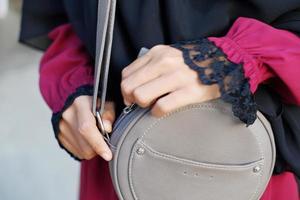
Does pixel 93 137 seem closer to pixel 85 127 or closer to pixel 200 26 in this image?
pixel 85 127

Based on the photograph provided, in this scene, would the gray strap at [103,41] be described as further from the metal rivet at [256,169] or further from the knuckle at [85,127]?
the metal rivet at [256,169]

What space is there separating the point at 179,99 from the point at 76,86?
29cm

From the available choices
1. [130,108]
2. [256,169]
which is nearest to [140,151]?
[130,108]

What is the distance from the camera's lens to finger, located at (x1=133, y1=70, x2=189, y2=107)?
2.36 feet

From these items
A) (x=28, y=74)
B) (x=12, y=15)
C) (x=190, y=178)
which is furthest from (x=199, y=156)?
(x=12, y=15)

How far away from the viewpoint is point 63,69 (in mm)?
1043

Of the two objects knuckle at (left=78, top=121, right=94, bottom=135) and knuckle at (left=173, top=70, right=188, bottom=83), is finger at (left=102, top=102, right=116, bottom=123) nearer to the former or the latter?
knuckle at (left=78, top=121, right=94, bottom=135)

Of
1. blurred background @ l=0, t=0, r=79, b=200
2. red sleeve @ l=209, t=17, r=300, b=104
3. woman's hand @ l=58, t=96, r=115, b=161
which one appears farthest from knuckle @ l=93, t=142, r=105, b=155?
blurred background @ l=0, t=0, r=79, b=200

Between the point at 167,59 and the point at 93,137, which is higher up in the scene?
the point at 167,59

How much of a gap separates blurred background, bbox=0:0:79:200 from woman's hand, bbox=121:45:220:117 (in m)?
1.47

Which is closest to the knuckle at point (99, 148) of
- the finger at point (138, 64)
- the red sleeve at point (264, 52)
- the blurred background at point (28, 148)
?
the finger at point (138, 64)

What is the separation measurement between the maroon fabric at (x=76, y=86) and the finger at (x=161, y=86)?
24cm

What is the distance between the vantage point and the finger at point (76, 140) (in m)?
0.85

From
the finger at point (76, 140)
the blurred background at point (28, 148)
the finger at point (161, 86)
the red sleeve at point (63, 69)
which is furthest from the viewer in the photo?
the blurred background at point (28, 148)
